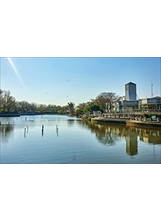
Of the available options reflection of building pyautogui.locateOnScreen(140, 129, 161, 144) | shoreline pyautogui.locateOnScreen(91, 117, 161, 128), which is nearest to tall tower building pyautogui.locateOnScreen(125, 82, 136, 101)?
shoreline pyautogui.locateOnScreen(91, 117, 161, 128)

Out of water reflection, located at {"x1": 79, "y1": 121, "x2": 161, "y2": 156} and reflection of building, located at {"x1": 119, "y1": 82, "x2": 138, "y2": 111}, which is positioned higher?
reflection of building, located at {"x1": 119, "y1": 82, "x2": 138, "y2": 111}

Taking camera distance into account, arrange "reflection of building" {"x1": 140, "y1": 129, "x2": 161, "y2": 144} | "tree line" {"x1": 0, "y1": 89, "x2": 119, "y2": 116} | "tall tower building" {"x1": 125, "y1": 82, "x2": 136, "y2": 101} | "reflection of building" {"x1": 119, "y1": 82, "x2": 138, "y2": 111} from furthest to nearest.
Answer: "tree line" {"x1": 0, "y1": 89, "x2": 119, "y2": 116}, "tall tower building" {"x1": 125, "y1": 82, "x2": 136, "y2": 101}, "reflection of building" {"x1": 119, "y1": 82, "x2": 138, "y2": 111}, "reflection of building" {"x1": 140, "y1": 129, "x2": 161, "y2": 144}

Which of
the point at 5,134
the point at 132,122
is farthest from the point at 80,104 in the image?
the point at 5,134

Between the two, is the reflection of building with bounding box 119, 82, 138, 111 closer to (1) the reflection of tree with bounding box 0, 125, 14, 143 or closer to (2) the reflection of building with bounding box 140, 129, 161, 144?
(2) the reflection of building with bounding box 140, 129, 161, 144

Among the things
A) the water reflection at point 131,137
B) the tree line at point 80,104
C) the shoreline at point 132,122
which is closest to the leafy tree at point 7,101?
the tree line at point 80,104

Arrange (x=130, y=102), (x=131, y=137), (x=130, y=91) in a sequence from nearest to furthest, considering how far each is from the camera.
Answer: (x=131, y=137)
(x=130, y=102)
(x=130, y=91)

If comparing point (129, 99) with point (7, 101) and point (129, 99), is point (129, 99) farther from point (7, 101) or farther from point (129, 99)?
point (7, 101)
